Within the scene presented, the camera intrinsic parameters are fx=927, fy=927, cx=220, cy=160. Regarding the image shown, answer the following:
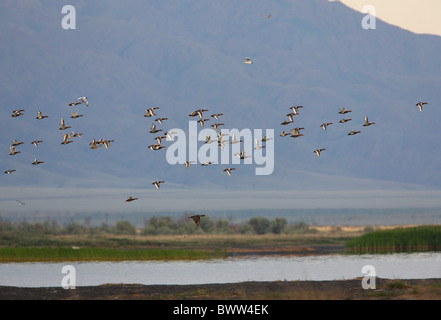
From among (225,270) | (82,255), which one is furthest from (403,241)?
(82,255)

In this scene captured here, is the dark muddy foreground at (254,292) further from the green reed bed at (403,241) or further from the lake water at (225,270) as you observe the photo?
the green reed bed at (403,241)

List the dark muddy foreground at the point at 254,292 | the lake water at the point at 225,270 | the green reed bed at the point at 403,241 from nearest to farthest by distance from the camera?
the dark muddy foreground at the point at 254,292, the lake water at the point at 225,270, the green reed bed at the point at 403,241

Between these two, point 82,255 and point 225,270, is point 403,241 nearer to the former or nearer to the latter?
point 225,270

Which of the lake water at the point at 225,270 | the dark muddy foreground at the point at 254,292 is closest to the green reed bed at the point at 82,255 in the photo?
the lake water at the point at 225,270

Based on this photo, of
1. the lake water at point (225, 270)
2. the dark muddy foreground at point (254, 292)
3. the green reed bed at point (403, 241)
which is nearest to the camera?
the dark muddy foreground at point (254, 292)

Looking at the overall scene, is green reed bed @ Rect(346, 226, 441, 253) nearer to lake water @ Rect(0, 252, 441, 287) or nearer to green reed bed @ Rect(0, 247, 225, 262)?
lake water @ Rect(0, 252, 441, 287)

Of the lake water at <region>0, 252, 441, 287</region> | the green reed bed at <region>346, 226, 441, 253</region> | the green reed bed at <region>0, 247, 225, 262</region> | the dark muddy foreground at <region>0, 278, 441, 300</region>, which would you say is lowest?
the dark muddy foreground at <region>0, 278, 441, 300</region>

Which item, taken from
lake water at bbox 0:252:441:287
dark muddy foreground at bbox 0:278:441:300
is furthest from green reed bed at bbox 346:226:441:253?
dark muddy foreground at bbox 0:278:441:300
